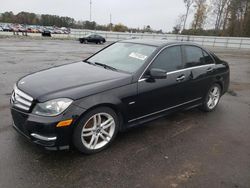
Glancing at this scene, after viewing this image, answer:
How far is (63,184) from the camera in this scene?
2582 mm

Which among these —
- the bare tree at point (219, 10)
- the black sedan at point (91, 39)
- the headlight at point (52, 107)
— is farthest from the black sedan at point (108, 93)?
the bare tree at point (219, 10)

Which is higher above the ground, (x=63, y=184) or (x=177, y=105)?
(x=177, y=105)

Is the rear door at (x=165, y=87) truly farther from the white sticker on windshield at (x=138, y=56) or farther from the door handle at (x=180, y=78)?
the white sticker on windshield at (x=138, y=56)

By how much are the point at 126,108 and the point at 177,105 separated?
1277 millimetres

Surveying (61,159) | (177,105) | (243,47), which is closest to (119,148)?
(61,159)

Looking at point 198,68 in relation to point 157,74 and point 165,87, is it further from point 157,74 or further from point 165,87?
point 157,74

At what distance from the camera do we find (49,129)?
2.77 metres

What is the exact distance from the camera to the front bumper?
277cm

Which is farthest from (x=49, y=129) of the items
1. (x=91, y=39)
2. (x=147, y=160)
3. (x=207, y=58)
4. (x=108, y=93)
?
(x=91, y=39)

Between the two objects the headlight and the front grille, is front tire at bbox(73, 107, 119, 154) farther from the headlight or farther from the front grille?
the front grille

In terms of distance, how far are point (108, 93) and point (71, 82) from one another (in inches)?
21.5

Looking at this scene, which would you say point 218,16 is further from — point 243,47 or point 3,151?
point 3,151

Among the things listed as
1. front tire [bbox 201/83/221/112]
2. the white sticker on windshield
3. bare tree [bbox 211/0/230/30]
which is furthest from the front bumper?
bare tree [bbox 211/0/230/30]

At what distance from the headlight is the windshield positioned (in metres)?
1.25
